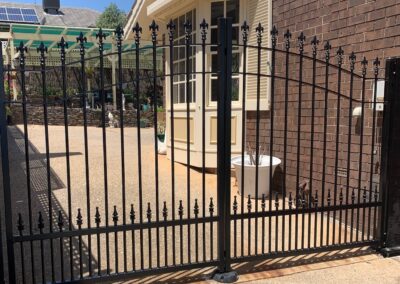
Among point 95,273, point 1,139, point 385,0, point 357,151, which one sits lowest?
point 95,273

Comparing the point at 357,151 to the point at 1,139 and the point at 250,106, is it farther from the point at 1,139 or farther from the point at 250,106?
the point at 1,139

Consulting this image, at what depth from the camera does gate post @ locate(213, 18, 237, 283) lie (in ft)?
10.6

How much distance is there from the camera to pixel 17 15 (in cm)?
2673

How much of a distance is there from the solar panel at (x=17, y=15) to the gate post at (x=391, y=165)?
26256mm

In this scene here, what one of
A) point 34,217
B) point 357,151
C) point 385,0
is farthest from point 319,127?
point 34,217

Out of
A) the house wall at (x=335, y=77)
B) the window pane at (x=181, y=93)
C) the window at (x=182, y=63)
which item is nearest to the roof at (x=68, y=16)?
the window at (x=182, y=63)

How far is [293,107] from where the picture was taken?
229 inches

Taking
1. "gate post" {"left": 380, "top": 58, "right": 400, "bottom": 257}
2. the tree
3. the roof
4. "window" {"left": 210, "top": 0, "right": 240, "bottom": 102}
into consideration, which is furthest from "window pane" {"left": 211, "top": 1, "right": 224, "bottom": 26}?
the tree

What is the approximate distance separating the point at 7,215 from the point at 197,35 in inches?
209

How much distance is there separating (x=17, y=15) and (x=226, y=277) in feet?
92.0

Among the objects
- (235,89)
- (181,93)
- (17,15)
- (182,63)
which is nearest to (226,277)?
(235,89)

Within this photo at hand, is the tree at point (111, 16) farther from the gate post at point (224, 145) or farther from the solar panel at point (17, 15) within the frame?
the gate post at point (224, 145)

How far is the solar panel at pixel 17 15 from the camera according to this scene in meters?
25.7

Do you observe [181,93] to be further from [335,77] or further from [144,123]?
[144,123]
